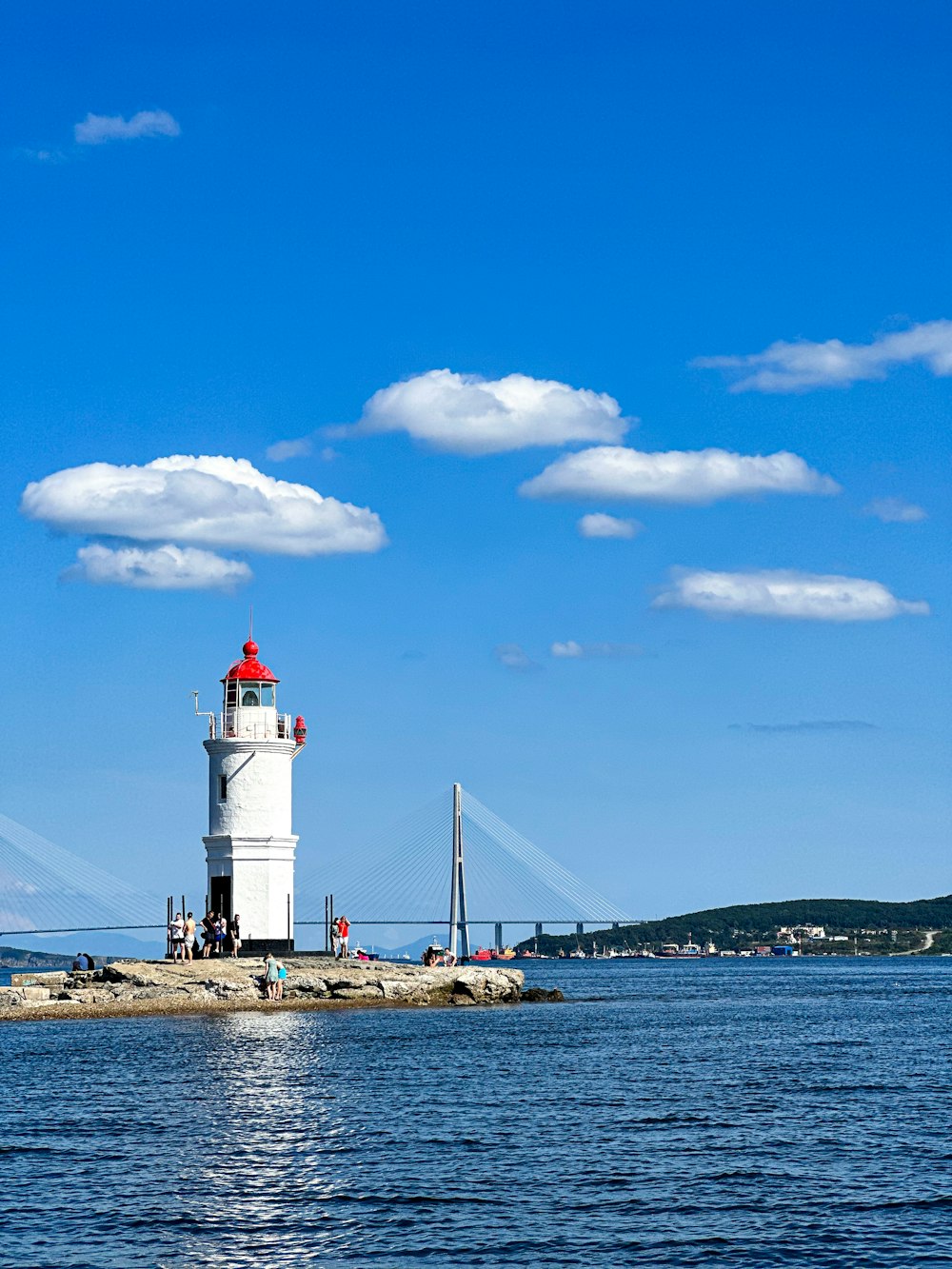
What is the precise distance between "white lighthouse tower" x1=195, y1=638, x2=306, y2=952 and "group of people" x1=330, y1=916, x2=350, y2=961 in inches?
130

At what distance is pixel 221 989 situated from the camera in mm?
42625

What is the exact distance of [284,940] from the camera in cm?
4703

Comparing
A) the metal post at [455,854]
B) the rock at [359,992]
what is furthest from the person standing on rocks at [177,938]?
the metal post at [455,854]

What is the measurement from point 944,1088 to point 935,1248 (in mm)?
Result: 12986

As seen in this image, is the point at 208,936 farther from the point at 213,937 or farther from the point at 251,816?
the point at 251,816

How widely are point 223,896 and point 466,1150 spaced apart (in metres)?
27.6

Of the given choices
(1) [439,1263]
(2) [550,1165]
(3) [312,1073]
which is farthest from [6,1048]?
(1) [439,1263]

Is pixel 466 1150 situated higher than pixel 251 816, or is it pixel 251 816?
pixel 251 816

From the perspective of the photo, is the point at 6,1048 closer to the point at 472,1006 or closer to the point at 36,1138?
the point at 36,1138

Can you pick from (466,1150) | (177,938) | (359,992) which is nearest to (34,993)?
(177,938)

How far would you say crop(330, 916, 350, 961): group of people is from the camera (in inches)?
1988

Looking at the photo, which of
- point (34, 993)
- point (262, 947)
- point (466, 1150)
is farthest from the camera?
point (262, 947)

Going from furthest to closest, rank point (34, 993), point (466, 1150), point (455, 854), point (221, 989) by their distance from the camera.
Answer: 1. point (455, 854)
2. point (34, 993)
3. point (221, 989)
4. point (466, 1150)

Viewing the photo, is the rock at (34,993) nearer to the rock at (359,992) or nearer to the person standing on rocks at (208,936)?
the person standing on rocks at (208,936)
